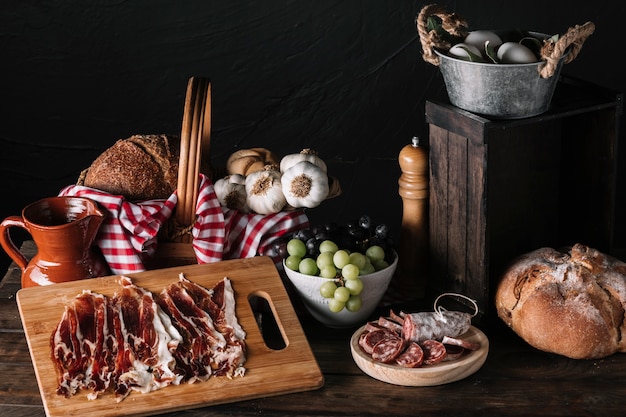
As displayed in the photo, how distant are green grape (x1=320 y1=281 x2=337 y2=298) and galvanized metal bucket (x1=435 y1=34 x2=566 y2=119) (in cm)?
42

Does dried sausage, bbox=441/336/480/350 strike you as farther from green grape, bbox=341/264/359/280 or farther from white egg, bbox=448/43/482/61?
white egg, bbox=448/43/482/61

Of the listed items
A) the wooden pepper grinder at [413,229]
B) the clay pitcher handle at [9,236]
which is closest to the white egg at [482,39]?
the wooden pepper grinder at [413,229]

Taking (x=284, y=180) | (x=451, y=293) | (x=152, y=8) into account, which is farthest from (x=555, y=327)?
(x=152, y=8)

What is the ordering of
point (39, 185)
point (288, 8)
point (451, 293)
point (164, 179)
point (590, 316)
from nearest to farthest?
1. point (590, 316)
2. point (451, 293)
3. point (164, 179)
4. point (288, 8)
5. point (39, 185)

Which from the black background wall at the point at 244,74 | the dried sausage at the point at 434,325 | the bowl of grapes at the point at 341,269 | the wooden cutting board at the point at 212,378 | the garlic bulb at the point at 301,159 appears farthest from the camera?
the black background wall at the point at 244,74

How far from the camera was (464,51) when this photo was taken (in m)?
1.67

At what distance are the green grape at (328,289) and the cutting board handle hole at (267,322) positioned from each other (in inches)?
4.2

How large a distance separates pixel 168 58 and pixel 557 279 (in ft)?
5.25

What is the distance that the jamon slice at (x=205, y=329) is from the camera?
5.18 ft

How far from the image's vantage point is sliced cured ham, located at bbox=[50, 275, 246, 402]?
5.08ft

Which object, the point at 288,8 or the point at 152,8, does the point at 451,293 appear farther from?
the point at 152,8

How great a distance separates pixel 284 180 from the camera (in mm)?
1895

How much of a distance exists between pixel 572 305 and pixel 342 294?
0.42m

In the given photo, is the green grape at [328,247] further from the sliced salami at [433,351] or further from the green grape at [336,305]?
the sliced salami at [433,351]
